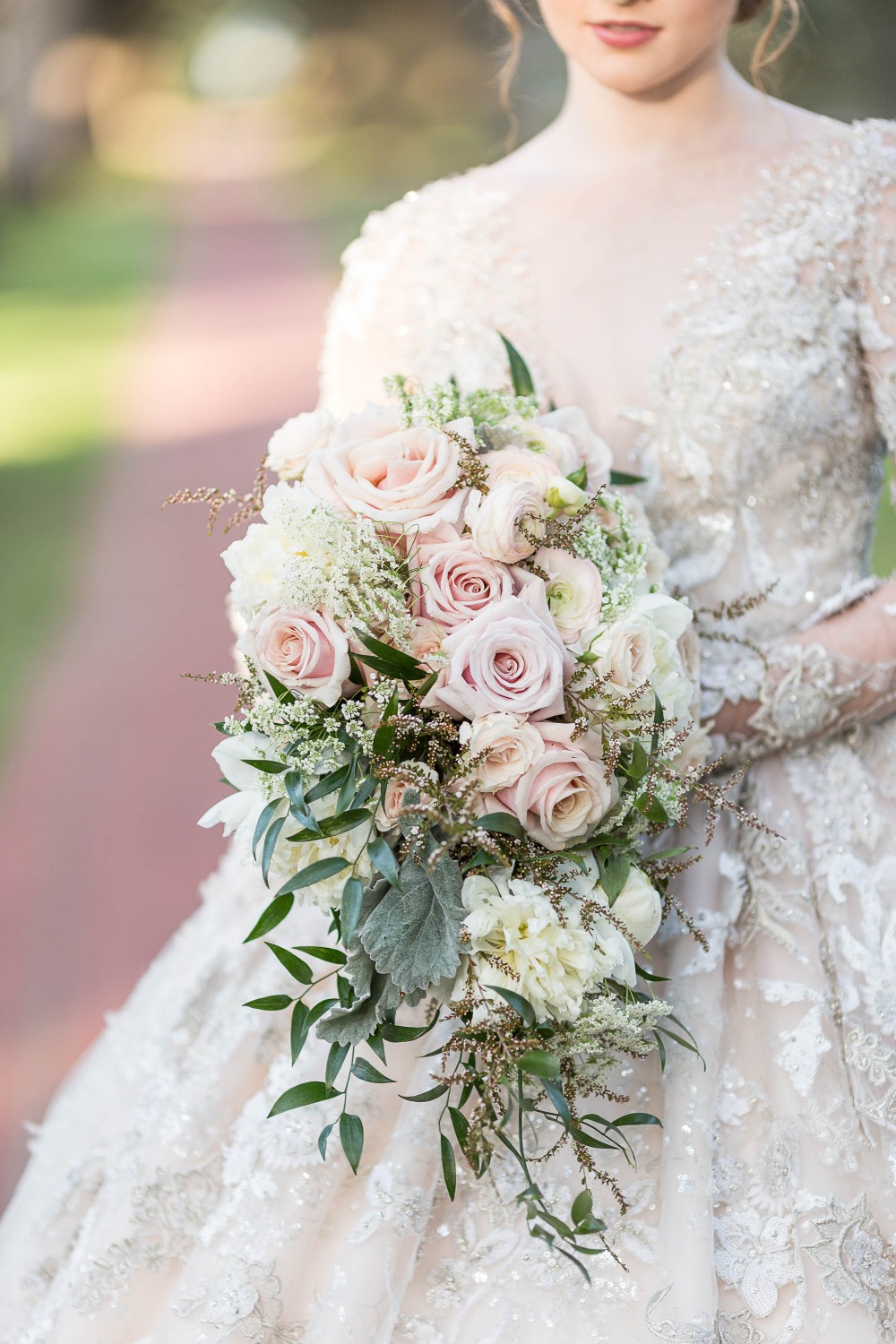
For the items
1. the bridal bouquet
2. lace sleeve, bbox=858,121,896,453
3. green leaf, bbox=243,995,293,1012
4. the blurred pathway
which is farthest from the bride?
the blurred pathway

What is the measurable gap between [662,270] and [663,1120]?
0.93 meters

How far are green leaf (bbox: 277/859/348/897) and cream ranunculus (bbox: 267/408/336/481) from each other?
0.37 metres

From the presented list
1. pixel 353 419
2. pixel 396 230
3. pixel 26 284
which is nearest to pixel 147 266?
pixel 26 284

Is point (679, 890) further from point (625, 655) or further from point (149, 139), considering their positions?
point (149, 139)

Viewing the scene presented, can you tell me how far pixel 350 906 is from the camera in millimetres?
941

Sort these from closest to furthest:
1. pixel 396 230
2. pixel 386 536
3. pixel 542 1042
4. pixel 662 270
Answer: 1. pixel 542 1042
2. pixel 386 536
3. pixel 662 270
4. pixel 396 230

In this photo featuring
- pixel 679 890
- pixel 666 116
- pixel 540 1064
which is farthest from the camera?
pixel 666 116

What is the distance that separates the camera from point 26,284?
8.18 m

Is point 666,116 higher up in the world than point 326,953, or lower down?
higher up

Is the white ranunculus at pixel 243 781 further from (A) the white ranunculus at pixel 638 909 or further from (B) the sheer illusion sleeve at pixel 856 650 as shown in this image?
(B) the sheer illusion sleeve at pixel 856 650

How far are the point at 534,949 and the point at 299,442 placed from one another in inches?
20.1

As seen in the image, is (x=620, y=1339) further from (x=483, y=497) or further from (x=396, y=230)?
(x=396, y=230)

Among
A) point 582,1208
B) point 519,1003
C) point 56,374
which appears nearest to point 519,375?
point 519,1003

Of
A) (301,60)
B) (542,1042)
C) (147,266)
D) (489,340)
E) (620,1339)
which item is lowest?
(147,266)
